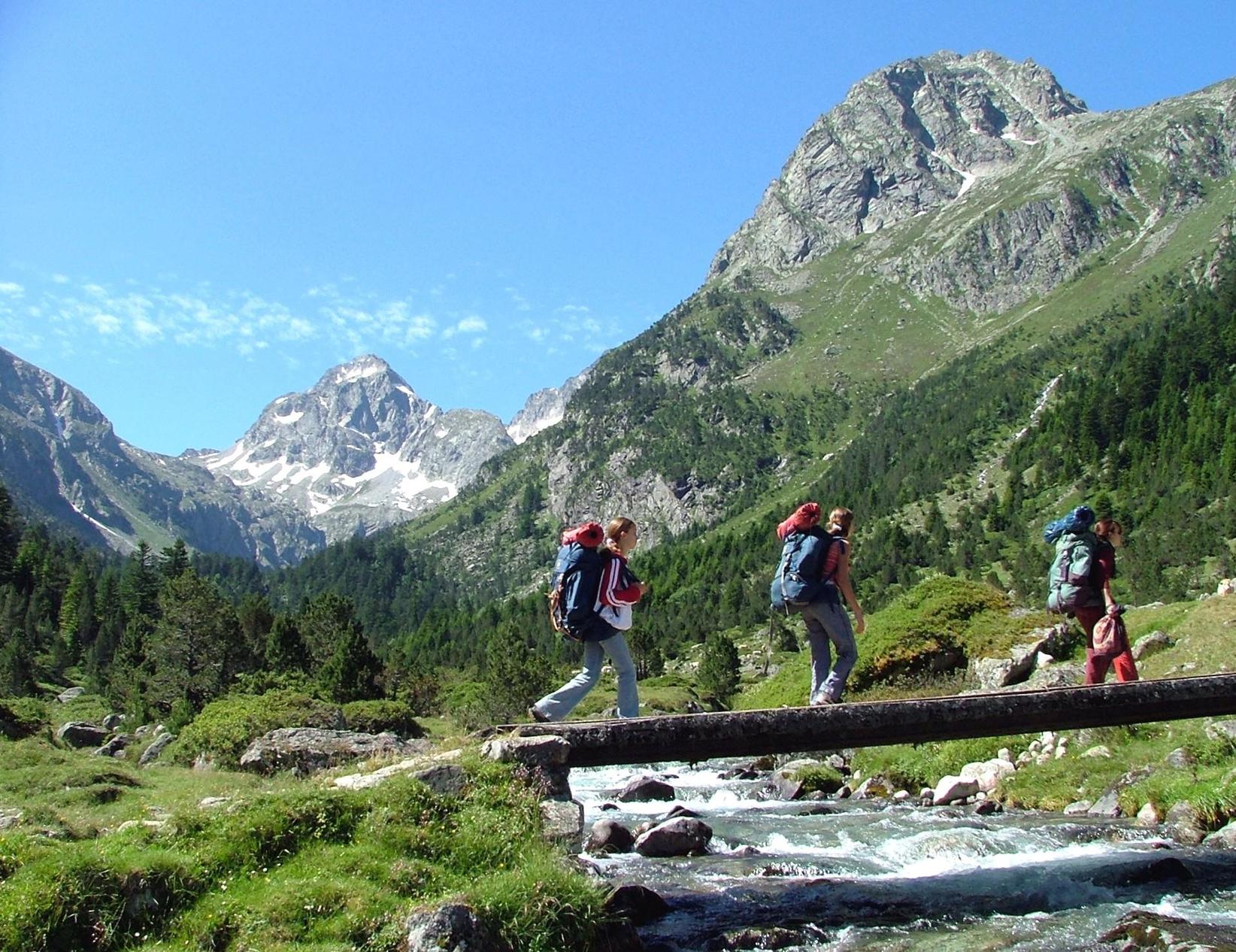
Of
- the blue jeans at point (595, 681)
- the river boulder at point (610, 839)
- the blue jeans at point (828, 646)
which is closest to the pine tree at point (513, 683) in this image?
the river boulder at point (610, 839)

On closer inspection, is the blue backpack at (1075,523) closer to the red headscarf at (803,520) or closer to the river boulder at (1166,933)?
the red headscarf at (803,520)

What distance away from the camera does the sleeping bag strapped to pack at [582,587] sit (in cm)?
1222

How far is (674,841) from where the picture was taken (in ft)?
61.9

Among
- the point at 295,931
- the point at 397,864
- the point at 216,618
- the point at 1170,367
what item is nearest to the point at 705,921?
the point at 397,864

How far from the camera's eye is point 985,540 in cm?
14450

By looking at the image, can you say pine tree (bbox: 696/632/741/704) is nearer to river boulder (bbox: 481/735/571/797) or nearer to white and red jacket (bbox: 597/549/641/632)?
white and red jacket (bbox: 597/549/641/632)

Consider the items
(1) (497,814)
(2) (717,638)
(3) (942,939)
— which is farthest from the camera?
(2) (717,638)

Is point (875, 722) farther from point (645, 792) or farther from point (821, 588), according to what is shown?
point (645, 792)

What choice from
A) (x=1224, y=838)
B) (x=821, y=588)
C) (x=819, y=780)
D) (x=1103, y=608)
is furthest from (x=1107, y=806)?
(x=819, y=780)

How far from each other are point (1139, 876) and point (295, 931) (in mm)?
12333

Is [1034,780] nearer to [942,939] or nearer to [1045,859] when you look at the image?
[1045,859]

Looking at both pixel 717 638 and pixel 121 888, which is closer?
pixel 121 888

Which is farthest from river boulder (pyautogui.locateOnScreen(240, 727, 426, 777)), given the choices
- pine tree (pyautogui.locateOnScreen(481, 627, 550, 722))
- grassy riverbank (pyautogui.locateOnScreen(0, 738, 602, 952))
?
pine tree (pyautogui.locateOnScreen(481, 627, 550, 722))

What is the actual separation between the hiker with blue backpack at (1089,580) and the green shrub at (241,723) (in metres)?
30.8
